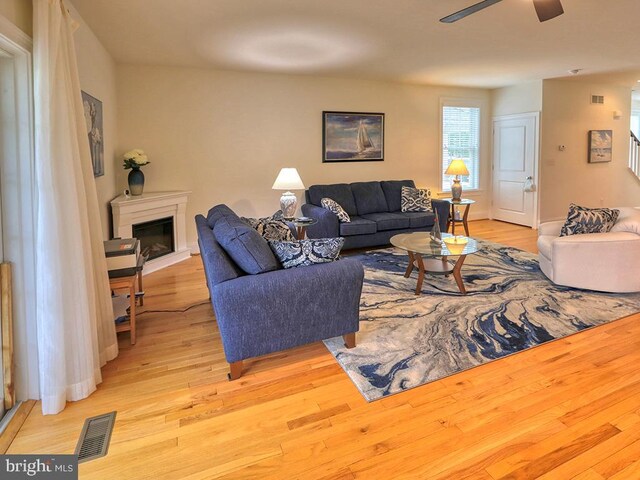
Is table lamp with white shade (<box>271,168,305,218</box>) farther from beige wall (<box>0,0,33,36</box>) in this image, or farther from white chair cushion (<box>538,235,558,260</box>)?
beige wall (<box>0,0,33,36</box>)

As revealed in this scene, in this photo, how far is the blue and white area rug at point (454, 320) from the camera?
2463 mm

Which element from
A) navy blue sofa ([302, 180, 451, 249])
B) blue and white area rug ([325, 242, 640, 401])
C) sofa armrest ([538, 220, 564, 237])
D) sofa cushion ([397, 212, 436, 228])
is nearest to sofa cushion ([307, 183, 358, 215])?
navy blue sofa ([302, 180, 451, 249])

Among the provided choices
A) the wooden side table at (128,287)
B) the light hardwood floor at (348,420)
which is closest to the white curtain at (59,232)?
the light hardwood floor at (348,420)

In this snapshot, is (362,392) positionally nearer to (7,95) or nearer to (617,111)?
(7,95)

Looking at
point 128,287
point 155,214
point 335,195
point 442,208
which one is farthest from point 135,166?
point 442,208

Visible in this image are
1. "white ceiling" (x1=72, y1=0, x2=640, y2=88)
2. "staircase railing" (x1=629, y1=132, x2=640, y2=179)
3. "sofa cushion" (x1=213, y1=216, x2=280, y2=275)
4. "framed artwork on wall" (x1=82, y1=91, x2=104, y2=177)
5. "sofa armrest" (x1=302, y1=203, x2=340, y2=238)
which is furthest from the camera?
"staircase railing" (x1=629, y1=132, x2=640, y2=179)

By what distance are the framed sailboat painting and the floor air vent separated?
4960 millimetres

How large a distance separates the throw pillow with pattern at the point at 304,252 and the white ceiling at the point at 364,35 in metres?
2.04

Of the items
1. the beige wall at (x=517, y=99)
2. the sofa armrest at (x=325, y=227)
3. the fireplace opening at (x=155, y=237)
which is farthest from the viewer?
the beige wall at (x=517, y=99)

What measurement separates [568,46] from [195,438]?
541 centimetres

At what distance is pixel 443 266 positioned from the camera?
4.20 metres

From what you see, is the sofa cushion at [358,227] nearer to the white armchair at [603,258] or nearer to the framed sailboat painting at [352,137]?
the framed sailboat painting at [352,137]

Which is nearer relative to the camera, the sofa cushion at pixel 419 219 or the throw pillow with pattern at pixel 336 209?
the throw pillow with pattern at pixel 336 209

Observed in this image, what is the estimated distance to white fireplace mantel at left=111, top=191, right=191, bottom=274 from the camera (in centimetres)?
424
